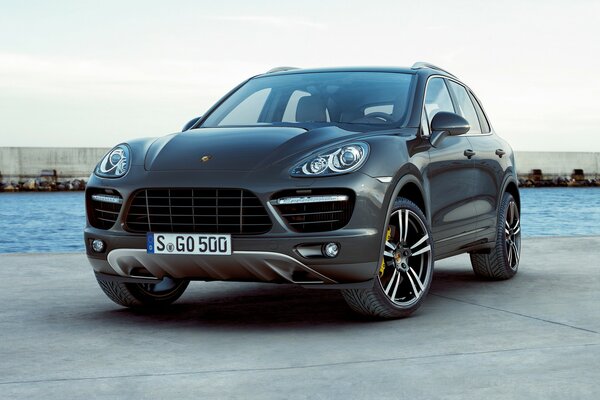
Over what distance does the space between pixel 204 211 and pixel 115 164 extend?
0.78 meters

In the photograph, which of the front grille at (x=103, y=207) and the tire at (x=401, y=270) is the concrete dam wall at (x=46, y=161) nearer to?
the front grille at (x=103, y=207)

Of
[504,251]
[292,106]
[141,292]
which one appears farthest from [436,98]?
[141,292]

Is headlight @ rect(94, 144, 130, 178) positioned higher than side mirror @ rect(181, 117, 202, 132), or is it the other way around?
side mirror @ rect(181, 117, 202, 132)

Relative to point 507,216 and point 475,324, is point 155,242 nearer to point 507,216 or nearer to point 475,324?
point 475,324

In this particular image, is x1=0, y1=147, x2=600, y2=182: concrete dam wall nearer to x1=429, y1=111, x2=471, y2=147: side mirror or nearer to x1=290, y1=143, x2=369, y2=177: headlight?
x1=429, y1=111, x2=471, y2=147: side mirror

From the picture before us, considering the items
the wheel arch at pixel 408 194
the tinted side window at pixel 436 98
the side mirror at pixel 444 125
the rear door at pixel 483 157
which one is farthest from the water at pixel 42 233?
the wheel arch at pixel 408 194

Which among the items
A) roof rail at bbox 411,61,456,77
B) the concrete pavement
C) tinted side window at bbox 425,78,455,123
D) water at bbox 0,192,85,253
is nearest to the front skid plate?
the concrete pavement

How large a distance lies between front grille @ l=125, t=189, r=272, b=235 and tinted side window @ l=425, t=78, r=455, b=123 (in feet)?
5.94

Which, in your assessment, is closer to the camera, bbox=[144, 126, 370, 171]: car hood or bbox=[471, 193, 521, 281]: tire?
bbox=[144, 126, 370, 171]: car hood

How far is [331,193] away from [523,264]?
15.1 ft

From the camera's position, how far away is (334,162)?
17.4 feet

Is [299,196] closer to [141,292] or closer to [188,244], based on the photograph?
[188,244]

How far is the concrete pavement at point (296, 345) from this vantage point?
3.94 meters

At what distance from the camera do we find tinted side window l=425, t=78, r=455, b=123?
6.59 metres
